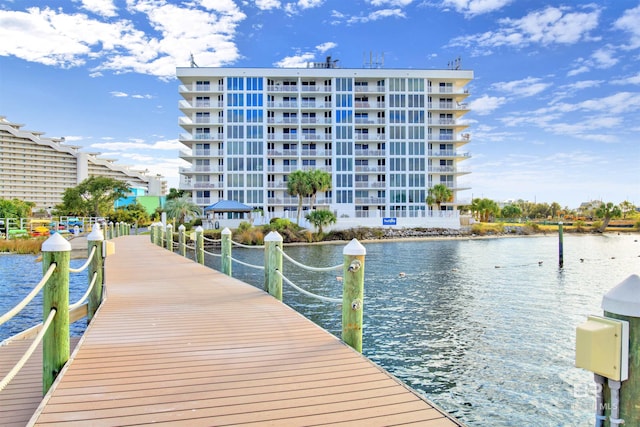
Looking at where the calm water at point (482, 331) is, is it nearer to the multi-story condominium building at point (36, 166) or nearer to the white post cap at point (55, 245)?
the white post cap at point (55, 245)

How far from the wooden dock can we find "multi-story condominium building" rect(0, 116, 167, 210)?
10756 cm

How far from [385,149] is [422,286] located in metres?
42.6

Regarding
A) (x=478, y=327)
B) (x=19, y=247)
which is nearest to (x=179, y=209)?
(x=19, y=247)

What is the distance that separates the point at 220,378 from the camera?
160 inches

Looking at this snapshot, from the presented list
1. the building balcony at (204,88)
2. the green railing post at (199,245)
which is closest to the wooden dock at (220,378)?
the green railing post at (199,245)

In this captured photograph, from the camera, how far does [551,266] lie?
89.4ft

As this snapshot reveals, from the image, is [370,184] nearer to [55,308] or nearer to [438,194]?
[438,194]

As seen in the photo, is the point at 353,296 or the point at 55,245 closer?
the point at 55,245

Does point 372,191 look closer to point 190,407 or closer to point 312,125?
point 312,125

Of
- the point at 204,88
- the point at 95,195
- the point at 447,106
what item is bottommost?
the point at 95,195

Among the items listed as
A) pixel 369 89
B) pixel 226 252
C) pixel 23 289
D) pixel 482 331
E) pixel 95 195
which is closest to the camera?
pixel 482 331

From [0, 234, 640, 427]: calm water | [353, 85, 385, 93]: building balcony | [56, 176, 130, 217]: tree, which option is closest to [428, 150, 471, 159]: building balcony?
Result: [353, 85, 385, 93]: building balcony

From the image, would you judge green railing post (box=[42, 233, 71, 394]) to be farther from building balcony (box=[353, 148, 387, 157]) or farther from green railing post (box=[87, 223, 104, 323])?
building balcony (box=[353, 148, 387, 157])

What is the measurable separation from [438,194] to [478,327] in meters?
46.9
